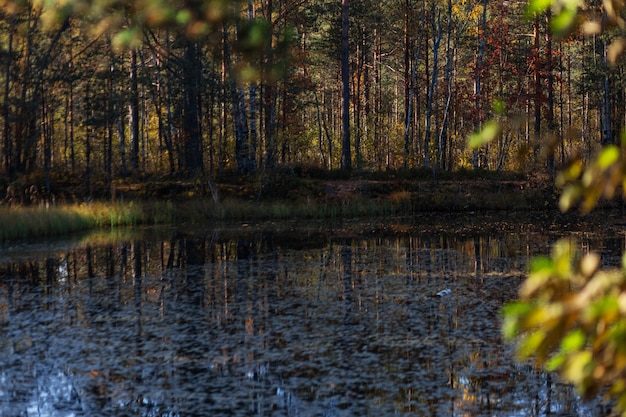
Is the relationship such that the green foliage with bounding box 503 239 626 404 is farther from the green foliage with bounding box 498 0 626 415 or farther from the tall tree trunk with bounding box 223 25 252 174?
the tall tree trunk with bounding box 223 25 252 174

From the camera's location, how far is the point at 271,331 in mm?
8281

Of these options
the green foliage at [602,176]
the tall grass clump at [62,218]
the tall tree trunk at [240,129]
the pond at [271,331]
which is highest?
the tall tree trunk at [240,129]

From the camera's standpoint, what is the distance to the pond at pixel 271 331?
603cm

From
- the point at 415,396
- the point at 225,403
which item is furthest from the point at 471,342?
the point at 225,403

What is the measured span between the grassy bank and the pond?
14.6 feet

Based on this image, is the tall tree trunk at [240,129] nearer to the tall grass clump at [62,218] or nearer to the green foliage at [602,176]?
the tall grass clump at [62,218]

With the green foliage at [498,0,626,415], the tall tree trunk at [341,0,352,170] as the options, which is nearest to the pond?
the green foliage at [498,0,626,415]

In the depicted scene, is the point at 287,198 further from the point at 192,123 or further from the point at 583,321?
the point at 583,321

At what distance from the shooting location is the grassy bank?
66.5ft

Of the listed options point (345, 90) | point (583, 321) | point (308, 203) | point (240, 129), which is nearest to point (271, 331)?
point (583, 321)

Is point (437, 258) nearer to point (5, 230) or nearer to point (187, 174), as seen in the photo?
point (5, 230)

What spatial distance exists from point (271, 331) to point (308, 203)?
1379cm

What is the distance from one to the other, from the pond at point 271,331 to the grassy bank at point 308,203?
4451mm

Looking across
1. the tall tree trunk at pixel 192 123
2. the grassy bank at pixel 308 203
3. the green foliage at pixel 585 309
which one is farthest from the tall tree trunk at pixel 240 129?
the green foliage at pixel 585 309
